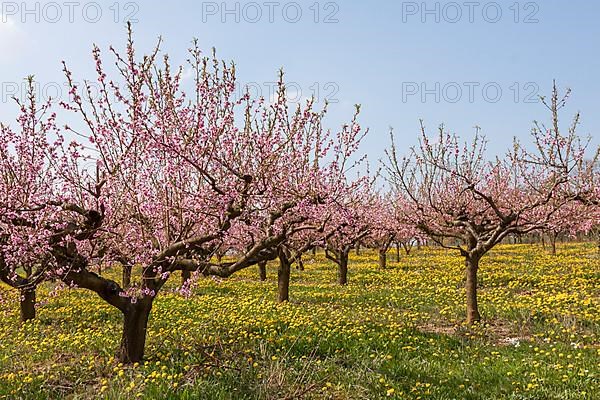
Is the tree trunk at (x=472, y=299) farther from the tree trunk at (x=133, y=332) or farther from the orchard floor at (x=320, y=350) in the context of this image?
the tree trunk at (x=133, y=332)

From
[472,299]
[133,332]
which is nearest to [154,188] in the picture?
[133,332]

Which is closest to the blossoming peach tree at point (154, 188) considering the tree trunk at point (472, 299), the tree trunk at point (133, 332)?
the tree trunk at point (133, 332)

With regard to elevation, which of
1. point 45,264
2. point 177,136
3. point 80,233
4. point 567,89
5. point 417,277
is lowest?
point 417,277

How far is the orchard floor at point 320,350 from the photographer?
691cm

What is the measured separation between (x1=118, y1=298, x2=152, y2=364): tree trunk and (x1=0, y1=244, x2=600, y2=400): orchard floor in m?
0.26

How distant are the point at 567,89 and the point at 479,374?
869 cm

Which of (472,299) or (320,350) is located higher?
(472,299)

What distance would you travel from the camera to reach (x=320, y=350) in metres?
9.03

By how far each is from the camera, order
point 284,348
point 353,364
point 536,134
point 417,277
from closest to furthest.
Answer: point 353,364 < point 284,348 < point 536,134 < point 417,277

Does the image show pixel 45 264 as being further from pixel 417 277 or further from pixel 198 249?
pixel 417 277

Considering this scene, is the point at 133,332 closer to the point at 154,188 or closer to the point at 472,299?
the point at 154,188

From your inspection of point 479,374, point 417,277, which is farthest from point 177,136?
point 417,277

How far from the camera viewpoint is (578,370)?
7.57 meters

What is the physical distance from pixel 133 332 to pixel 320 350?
3.37 meters
